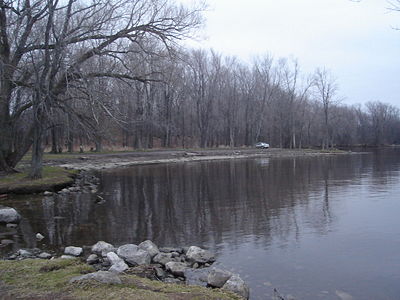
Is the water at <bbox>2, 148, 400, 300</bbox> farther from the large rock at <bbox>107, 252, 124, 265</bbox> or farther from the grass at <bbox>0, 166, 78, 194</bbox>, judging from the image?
the large rock at <bbox>107, 252, 124, 265</bbox>

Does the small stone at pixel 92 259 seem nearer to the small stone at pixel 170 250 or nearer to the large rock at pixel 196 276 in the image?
the small stone at pixel 170 250

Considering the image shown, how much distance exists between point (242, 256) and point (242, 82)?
67567 mm

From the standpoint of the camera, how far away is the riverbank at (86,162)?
750 inches

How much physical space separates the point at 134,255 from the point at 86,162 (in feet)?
102

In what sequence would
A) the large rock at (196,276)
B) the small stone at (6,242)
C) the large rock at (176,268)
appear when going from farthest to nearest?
the small stone at (6,242) < the large rock at (176,268) < the large rock at (196,276)

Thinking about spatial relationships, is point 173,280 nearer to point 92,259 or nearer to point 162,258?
point 162,258

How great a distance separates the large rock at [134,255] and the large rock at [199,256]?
0.97 m

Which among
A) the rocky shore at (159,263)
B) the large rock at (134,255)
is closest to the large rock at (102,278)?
the rocky shore at (159,263)

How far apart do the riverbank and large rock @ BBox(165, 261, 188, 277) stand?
12.9 m

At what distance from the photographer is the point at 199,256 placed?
8.86m

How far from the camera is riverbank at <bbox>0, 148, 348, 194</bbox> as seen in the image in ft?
62.5

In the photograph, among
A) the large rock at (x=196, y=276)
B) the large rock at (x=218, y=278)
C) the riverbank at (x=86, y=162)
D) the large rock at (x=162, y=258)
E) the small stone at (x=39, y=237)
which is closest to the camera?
the large rock at (x=218, y=278)

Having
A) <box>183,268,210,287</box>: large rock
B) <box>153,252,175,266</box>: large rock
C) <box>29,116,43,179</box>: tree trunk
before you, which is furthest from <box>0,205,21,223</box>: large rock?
<box>29,116,43,179</box>: tree trunk

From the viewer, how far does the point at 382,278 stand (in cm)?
793
